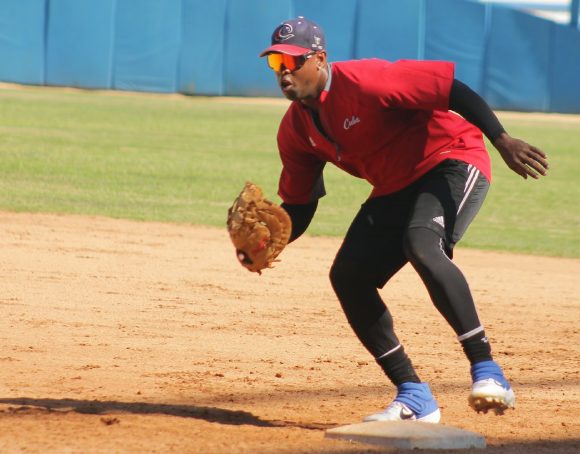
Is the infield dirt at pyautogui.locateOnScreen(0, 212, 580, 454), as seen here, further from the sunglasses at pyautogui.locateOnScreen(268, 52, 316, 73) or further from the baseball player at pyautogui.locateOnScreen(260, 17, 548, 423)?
the sunglasses at pyautogui.locateOnScreen(268, 52, 316, 73)

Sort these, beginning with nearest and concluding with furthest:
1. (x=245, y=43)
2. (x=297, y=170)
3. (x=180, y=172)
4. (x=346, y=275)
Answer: (x=346, y=275) < (x=297, y=170) < (x=180, y=172) < (x=245, y=43)

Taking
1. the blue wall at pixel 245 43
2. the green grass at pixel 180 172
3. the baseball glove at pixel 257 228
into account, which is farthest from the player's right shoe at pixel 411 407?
the blue wall at pixel 245 43

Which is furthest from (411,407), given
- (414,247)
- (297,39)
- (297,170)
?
(297,39)

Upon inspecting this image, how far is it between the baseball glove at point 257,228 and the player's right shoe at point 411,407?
724mm

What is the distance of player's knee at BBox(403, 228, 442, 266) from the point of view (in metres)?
3.93

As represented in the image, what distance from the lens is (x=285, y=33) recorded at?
13.5 ft

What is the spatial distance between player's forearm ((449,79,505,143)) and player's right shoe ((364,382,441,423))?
1.03 m

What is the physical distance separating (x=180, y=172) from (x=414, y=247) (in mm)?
9731

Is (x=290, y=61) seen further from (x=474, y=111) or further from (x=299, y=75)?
(x=474, y=111)

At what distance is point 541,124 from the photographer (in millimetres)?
22375

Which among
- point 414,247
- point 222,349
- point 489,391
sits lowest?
point 222,349

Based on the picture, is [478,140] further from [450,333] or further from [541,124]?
[541,124]

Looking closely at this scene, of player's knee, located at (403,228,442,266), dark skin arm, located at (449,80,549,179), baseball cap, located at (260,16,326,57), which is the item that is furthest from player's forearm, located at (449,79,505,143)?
baseball cap, located at (260,16,326,57)

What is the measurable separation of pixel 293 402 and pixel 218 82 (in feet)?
63.9
